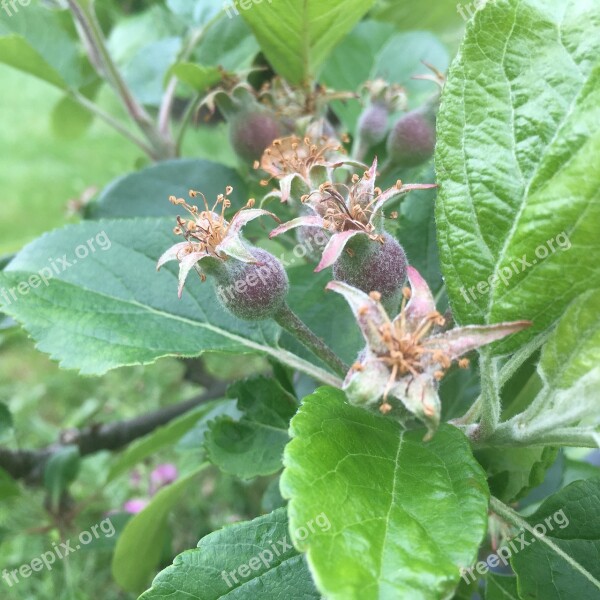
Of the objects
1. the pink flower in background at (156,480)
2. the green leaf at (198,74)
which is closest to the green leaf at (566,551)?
the green leaf at (198,74)

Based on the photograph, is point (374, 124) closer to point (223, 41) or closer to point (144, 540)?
point (223, 41)

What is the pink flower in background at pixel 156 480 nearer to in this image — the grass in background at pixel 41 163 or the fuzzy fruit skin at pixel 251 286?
the fuzzy fruit skin at pixel 251 286

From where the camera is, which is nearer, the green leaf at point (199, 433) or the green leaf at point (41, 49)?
the green leaf at point (199, 433)

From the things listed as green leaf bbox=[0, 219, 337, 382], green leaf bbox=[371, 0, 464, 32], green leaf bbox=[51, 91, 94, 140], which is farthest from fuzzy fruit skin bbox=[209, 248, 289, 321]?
green leaf bbox=[51, 91, 94, 140]

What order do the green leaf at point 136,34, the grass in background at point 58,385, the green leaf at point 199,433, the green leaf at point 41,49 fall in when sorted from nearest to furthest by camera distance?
the green leaf at point 199,433 → the green leaf at point 41,49 → the green leaf at point 136,34 → the grass in background at point 58,385

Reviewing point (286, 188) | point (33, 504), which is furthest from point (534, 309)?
point (33, 504)
